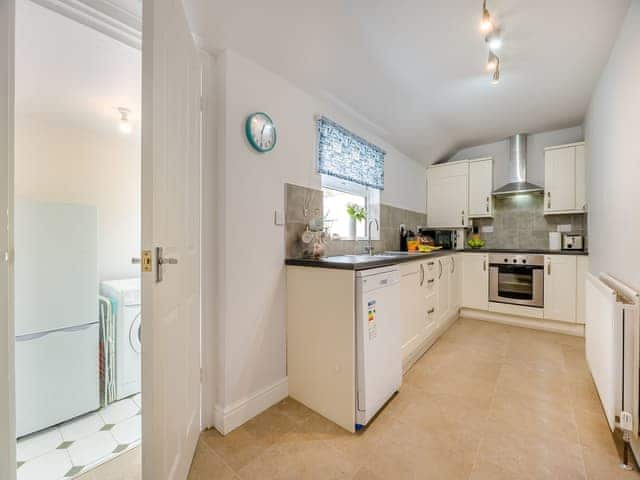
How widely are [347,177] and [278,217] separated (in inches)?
36.8

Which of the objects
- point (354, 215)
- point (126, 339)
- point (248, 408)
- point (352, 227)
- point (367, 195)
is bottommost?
point (248, 408)

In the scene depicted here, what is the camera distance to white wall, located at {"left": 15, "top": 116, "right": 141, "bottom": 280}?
2.18 meters

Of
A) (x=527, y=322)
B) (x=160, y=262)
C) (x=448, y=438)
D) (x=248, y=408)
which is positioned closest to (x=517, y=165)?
(x=527, y=322)

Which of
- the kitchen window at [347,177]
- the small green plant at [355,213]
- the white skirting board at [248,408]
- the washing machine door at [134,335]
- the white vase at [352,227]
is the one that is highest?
the kitchen window at [347,177]

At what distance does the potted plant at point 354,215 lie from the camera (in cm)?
267

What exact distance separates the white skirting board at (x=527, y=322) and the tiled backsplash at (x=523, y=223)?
1.03m

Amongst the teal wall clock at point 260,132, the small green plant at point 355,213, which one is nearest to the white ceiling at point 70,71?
the teal wall clock at point 260,132

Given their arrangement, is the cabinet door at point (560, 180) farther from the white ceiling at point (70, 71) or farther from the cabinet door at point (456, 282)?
the white ceiling at point (70, 71)

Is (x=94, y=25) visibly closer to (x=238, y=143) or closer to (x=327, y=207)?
(x=238, y=143)

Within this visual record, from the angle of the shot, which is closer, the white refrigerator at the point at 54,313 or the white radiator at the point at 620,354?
the white radiator at the point at 620,354

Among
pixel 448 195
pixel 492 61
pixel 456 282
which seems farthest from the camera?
pixel 448 195

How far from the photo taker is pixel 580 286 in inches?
121

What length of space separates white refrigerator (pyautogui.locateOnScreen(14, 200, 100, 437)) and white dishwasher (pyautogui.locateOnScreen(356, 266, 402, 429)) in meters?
1.78

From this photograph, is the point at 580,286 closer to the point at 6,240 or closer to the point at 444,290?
the point at 444,290
